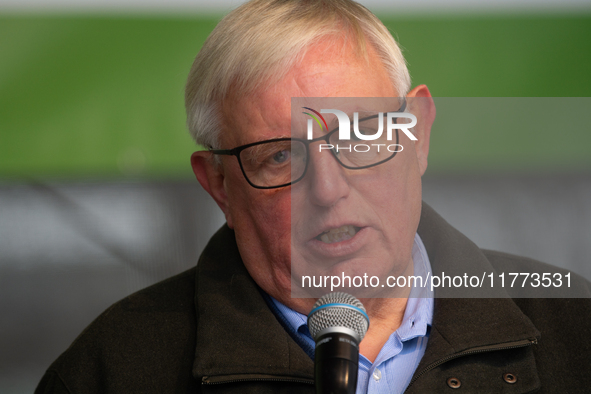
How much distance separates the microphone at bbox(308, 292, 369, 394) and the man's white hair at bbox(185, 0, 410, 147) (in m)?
0.58

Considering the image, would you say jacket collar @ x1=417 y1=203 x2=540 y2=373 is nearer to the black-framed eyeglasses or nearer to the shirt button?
the shirt button

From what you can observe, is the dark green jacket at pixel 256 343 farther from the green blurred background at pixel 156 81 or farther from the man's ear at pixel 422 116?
the green blurred background at pixel 156 81

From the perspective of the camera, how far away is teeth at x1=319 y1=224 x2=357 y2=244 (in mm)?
1167

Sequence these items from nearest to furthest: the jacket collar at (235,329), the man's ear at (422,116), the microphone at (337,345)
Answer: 1. the microphone at (337,345)
2. the jacket collar at (235,329)
3. the man's ear at (422,116)

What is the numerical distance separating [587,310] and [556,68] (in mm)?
1000

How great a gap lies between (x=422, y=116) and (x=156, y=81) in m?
1.09

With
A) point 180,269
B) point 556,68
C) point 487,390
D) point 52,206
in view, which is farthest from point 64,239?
point 556,68

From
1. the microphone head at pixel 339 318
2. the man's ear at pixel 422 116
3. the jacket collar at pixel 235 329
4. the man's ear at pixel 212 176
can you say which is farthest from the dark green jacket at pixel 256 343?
the microphone head at pixel 339 318

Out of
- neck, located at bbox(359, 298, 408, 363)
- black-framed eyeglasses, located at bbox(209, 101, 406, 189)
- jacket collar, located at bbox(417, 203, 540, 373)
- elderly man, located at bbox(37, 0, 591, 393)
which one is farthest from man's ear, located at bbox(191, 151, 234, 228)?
jacket collar, located at bbox(417, 203, 540, 373)

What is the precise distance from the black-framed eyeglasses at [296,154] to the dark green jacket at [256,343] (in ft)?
0.88

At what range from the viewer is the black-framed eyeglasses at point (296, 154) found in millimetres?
1163

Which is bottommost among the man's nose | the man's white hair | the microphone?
the microphone

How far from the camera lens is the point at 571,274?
4.65 feet

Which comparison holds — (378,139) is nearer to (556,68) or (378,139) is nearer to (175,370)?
(175,370)
